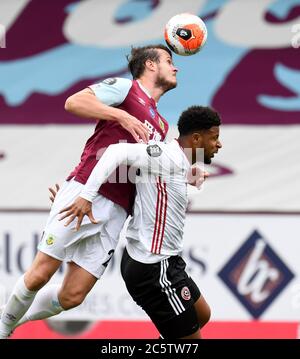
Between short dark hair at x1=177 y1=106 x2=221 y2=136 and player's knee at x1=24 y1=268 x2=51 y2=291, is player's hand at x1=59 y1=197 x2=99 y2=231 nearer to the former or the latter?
player's knee at x1=24 y1=268 x2=51 y2=291

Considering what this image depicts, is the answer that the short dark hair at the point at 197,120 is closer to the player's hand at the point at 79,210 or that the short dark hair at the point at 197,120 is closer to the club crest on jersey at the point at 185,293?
the player's hand at the point at 79,210

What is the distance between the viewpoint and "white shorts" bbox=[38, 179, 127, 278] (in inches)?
260

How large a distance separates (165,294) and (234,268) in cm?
331

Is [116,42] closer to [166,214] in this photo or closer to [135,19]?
[135,19]

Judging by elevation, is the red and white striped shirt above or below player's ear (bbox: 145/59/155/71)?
below

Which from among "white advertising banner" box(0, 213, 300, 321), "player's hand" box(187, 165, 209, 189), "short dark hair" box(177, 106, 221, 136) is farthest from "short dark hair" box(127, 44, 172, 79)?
"white advertising banner" box(0, 213, 300, 321)

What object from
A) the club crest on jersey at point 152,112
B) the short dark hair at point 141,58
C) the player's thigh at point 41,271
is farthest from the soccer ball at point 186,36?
the player's thigh at point 41,271

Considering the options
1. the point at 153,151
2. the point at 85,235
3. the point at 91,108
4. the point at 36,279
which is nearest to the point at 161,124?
the point at 153,151

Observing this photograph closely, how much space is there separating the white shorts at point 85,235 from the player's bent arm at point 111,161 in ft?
1.06

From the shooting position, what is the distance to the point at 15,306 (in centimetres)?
676

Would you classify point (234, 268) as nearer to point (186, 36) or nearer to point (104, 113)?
point (186, 36)

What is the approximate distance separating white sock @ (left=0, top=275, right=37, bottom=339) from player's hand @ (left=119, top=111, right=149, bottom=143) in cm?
117

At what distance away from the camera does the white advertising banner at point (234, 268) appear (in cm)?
969
